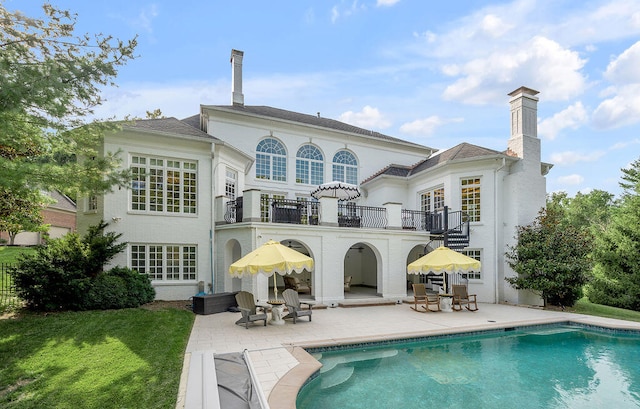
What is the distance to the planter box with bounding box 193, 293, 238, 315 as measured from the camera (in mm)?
12898

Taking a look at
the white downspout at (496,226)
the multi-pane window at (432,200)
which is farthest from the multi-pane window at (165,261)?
the white downspout at (496,226)

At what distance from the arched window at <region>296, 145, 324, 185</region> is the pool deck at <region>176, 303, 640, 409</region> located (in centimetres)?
894

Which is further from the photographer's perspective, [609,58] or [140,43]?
[609,58]

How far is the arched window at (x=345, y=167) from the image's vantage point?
22.1 m

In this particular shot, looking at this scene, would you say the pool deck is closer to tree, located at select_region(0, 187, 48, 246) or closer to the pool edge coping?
the pool edge coping

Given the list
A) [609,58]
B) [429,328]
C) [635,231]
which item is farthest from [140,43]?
[635,231]

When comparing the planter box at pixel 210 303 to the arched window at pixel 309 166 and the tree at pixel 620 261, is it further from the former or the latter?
the tree at pixel 620 261

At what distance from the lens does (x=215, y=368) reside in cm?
→ 705

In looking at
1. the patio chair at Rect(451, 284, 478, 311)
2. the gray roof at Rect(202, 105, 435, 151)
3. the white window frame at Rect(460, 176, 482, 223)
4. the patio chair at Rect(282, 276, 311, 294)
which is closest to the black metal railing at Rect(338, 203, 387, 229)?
the patio chair at Rect(282, 276, 311, 294)

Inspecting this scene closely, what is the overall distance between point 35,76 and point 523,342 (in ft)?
46.5

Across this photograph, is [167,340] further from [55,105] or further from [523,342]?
[523,342]

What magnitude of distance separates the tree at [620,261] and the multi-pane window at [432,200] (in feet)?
31.2

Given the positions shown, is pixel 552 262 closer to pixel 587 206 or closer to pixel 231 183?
pixel 231 183

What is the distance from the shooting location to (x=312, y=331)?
10.5 m
